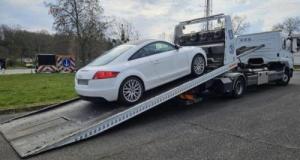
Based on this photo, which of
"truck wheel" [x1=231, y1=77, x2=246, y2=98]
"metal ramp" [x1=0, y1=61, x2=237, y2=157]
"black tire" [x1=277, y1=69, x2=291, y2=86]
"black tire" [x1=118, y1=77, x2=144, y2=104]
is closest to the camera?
"metal ramp" [x1=0, y1=61, x2=237, y2=157]

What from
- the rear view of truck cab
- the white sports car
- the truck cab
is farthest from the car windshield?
the truck cab

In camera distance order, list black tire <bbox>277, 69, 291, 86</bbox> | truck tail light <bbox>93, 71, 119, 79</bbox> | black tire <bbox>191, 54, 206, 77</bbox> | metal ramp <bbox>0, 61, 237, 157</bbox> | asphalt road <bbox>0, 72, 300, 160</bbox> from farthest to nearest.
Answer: black tire <bbox>277, 69, 291, 86</bbox>
black tire <bbox>191, 54, 206, 77</bbox>
truck tail light <bbox>93, 71, 119, 79</bbox>
metal ramp <bbox>0, 61, 237, 157</bbox>
asphalt road <bbox>0, 72, 300, 160</bbox>

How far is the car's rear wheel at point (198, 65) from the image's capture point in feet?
25.5

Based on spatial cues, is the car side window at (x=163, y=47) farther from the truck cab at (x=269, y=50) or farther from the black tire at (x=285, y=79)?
the black tire at (x=285, y=79)

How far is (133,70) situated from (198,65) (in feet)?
8.29

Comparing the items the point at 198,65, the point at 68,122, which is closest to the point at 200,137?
the point at 68,122

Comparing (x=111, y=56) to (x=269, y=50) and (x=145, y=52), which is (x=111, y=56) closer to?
(x=145, y=52)

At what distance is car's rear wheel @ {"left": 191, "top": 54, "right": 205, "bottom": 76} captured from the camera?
25.5ft

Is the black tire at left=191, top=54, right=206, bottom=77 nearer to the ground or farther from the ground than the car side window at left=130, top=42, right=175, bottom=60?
nearer to the ground

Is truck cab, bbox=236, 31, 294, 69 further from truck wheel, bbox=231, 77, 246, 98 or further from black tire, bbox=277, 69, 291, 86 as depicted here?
truck wheel, bbox=231, 77, 246, 98

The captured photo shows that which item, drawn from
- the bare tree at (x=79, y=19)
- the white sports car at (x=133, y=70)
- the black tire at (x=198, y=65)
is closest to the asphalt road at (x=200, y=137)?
the white sports car at (x=133, y=70)

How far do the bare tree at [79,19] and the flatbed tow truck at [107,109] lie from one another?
21030 millimetres

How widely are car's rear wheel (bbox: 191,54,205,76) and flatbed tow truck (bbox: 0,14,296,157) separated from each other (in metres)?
0.23

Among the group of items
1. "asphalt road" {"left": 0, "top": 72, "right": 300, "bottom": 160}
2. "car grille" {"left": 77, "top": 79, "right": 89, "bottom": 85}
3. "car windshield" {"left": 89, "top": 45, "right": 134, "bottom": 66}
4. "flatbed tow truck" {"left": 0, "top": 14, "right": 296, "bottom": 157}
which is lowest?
"asphalt road" {"left": 0, "top": 72, "right": 300, "bottom": 160}
